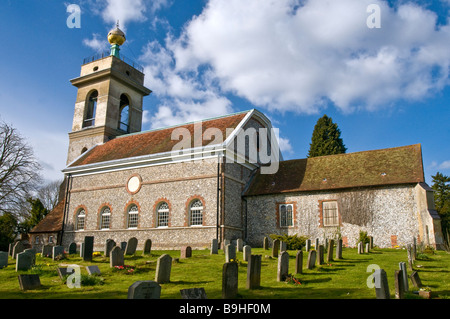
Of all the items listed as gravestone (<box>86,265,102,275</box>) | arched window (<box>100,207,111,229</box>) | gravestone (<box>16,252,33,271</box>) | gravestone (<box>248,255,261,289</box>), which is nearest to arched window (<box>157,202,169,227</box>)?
arched window (<box>100,207,111,229</box>)

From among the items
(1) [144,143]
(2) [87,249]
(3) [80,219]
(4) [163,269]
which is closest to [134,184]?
(1) [144,143]

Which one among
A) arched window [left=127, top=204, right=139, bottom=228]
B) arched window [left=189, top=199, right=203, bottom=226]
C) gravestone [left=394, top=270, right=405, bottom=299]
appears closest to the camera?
gravestone [left=394, top=270, right=405, bottom=299]

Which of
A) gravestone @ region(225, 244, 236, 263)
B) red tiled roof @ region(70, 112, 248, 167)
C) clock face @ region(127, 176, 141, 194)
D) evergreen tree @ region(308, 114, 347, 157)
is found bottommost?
gravestone @ region(225, 244, 236, 263)

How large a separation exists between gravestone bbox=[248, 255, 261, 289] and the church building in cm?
1139

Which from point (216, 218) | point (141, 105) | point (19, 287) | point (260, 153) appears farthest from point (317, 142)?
point (19, 287)

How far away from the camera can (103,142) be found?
1227 inches

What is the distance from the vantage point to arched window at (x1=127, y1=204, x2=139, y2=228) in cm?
2420

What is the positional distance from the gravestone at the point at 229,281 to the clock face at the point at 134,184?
55.2ft

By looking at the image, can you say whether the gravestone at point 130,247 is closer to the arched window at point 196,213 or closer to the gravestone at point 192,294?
the arched window at point 196,213

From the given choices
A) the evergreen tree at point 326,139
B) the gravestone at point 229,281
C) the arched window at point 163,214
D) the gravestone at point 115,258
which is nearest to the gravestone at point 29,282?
the gravestone at point 115,258

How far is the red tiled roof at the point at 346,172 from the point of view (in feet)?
67.8

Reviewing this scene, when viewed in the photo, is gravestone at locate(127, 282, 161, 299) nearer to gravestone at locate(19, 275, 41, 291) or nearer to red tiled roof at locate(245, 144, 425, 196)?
gravestone at locate(19, 275, 41, 291)
